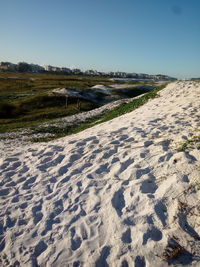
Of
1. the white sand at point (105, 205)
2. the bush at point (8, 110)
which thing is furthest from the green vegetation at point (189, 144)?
the bush at point (8, 110)

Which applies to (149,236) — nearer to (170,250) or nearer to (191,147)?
(170,250)

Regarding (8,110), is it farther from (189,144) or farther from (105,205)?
(105,205)

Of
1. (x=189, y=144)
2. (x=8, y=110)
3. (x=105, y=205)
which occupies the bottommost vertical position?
(x=8, y=110)

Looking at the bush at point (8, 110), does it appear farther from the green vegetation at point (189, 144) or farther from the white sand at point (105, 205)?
the green vegetation at point (189, 144)

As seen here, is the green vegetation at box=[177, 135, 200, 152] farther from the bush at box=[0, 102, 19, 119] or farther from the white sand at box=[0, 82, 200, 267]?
the bush at box=[0, 102, 19, 119]

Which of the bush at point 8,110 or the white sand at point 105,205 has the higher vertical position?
the white sand at point 105,205

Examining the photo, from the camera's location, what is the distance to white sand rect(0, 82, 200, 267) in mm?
5844

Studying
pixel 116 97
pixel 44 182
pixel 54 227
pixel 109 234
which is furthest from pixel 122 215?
pixel 116 97

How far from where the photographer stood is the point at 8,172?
1054 cm

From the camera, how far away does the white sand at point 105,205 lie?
5.84 metres

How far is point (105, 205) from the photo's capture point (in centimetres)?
729

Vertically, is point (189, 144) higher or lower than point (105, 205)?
higher

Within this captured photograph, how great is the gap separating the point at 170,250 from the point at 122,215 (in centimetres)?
164

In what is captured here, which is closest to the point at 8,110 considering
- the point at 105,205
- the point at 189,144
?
the point at 189,144
